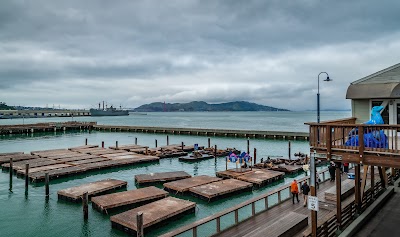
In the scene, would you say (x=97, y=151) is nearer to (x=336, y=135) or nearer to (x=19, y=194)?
(x=19, y=194)

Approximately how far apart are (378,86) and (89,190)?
70.2ft

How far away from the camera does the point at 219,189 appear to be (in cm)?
2303

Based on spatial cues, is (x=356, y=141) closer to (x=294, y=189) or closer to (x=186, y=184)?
(x=294, y=189)

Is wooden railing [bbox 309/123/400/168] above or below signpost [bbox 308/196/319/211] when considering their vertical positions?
above

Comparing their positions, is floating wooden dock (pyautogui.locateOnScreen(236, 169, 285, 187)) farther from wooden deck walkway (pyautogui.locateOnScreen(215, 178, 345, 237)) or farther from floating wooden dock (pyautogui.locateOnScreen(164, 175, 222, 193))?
wooden deck walkway (pyautogui.locateOnScreen(215, 178, 345, 237))

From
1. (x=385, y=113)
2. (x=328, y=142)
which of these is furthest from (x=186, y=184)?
(x=385, y=113)

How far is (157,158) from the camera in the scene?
40281mm

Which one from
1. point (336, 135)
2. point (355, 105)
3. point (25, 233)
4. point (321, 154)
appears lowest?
point (25, 233)

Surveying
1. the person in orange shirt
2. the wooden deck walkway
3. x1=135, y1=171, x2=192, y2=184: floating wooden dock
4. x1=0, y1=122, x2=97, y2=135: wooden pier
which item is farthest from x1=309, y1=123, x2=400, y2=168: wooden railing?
x1=0, y1=122, x2=97, y2=135: wooden pier

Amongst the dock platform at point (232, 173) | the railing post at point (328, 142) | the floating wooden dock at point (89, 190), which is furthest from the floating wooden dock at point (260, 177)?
the railing post at point (328, 142)

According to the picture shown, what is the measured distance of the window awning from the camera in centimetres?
1288

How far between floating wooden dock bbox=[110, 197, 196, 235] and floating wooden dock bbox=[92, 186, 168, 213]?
1456mm

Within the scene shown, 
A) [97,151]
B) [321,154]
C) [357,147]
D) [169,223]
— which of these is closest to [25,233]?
[169,223]

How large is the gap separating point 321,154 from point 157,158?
104 ft
